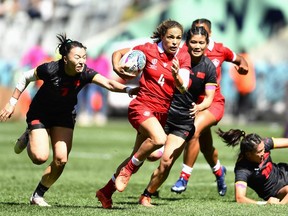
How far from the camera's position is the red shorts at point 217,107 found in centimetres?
1235

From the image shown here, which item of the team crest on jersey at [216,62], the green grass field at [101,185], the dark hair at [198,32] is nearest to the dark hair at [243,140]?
the green grass field at [101,185]

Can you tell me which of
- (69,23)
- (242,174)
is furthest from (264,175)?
(69,23)

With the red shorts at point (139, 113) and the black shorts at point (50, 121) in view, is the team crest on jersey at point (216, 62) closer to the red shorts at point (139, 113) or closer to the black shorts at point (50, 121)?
the red shorts at point (139, 113)

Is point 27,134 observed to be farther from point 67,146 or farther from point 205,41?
point 205,41

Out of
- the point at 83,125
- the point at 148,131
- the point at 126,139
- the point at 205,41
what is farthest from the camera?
the point at 83,125

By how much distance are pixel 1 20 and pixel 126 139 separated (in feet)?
57.0

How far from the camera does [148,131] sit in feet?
34.5

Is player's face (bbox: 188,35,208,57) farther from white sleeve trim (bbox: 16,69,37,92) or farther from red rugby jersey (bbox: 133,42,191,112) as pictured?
white sleeve trim (bbox: 16,69,37,92)

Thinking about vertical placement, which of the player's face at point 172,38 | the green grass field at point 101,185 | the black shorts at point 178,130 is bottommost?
the green grass field at point 101,185

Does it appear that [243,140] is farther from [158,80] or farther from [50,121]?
[50,121]

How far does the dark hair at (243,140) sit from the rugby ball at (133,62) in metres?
1.51

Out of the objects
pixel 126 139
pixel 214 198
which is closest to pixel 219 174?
pixel 214 198

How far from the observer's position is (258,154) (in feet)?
36.7

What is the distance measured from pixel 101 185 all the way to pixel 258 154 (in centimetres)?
338
